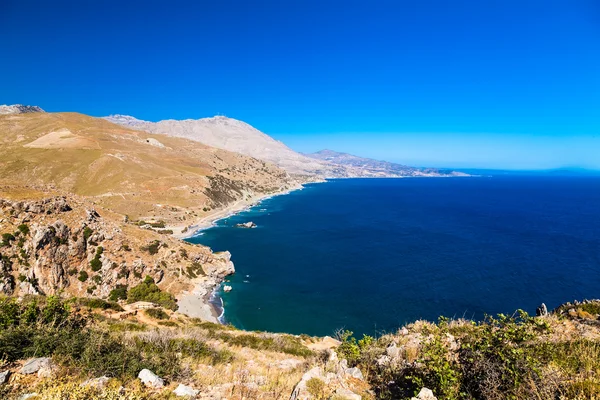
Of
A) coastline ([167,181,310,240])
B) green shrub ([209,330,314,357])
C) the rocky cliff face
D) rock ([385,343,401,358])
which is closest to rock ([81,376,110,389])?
rock ([385,343,401,358])

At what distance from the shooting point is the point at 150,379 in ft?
30.4

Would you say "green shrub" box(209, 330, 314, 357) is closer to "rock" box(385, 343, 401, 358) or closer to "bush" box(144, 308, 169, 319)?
"rock" box(385, 343, 401, 358)

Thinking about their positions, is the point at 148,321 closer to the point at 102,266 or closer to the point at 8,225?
the point at 102,266

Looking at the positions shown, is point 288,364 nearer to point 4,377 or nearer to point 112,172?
point 4,377

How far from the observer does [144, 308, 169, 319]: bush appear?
28.7 m

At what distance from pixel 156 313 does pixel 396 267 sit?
189 ft

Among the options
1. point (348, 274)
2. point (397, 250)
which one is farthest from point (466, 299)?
point (397, 250)

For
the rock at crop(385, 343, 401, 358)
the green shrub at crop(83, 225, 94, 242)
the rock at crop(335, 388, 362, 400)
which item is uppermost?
the rock at crop(335, 388, 362, 400)

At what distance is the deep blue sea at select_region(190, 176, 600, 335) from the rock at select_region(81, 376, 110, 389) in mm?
35578

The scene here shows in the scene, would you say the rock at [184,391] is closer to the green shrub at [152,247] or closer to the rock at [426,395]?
the rock at [426,395]

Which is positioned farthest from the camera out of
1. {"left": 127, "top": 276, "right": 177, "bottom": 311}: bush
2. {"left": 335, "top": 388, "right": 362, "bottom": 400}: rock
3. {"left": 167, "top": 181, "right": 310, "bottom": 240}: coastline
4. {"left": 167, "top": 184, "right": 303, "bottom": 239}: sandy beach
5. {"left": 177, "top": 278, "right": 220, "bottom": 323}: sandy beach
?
{"left": 167, "top": 184, "right": 303, "bottom": 239}: sandy beach

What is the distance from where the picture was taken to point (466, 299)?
178ft

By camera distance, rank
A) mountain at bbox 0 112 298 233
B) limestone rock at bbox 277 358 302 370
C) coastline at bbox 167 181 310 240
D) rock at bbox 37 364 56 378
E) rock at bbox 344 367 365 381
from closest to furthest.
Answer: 1. rock at bbox 37 364 56 378
2. rock at bbox 344 367 365 381
3. limestone rock at bbox 277 358 302 370
4. coastline at bbox 167 181 310 240
5. mountain at bbox 0 112 298 233

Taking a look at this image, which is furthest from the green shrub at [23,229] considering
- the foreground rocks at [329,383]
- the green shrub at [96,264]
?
the foreground rocks at [329,383]
